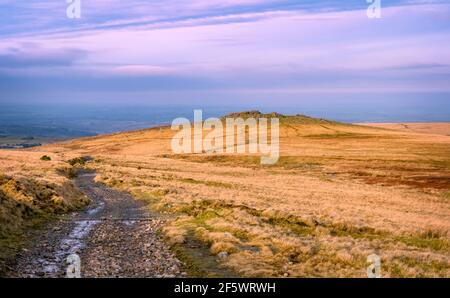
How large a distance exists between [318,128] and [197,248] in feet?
452

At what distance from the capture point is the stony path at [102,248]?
1551cm

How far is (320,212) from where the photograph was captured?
105 ft

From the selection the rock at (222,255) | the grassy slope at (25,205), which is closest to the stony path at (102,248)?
the grassy slope at (25,205)

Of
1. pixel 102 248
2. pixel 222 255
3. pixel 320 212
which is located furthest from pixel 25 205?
pixel 320 212

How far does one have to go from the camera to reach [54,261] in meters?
16.7

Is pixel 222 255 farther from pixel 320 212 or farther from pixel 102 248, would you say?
pixel 320 212

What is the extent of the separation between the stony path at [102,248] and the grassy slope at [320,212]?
1697mm

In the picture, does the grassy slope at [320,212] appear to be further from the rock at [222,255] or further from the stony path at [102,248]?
the stony path at [102,248]

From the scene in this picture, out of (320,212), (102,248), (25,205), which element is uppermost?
(25,205)

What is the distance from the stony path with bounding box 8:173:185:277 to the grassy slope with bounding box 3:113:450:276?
1697 mm

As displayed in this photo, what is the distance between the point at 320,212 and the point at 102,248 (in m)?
17.3

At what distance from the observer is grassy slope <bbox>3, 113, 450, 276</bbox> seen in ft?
56.9

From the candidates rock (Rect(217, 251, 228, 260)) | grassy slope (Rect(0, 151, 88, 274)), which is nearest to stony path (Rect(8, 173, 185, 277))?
grassy slope (Rect(0, 151, 88, 274))

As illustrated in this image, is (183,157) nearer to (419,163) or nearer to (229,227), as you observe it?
(419,163)
